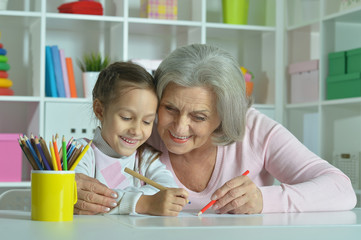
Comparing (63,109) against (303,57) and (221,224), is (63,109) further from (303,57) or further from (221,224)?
(221,224)

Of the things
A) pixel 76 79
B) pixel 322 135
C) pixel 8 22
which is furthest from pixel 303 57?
pixel 8 22

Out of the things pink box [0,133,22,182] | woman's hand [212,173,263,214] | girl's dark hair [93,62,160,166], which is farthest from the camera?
pink box [0,133,22,182]

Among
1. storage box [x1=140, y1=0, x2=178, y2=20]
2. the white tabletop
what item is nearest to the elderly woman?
the white tabletop

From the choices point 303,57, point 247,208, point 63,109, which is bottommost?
point 247,208

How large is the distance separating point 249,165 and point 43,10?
6.37 ft

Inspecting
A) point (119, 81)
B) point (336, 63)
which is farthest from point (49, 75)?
point (119, 81)

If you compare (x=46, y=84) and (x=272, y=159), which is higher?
(x=46, y=84)

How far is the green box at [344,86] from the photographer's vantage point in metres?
3.26

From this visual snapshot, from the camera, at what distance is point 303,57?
3918mm

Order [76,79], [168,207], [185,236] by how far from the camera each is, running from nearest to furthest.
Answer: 1. [185,236]
2. [168,207]
3. [76,79]

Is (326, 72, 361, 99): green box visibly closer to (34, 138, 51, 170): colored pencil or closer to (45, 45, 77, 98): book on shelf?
(45, 45, 77, 98): book on shelf

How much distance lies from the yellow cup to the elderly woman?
0.57ft

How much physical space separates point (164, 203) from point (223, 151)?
0.68 m

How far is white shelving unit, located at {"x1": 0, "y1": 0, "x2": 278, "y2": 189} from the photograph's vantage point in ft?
11.1
